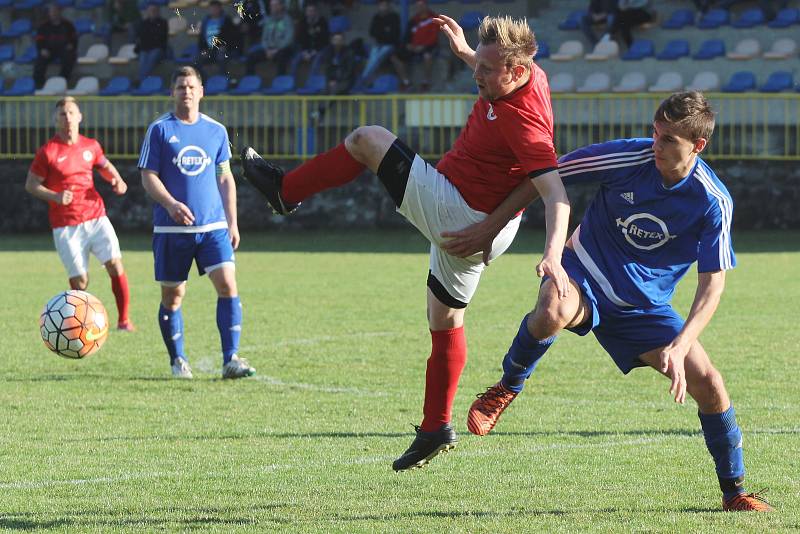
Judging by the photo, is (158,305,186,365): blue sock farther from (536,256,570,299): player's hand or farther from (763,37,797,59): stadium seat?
(763,37,797,59): stadium seat

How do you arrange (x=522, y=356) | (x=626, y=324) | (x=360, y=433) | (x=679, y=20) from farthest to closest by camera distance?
1. (x=679, y=20)
2. (x=360, y=433)
3. (x=522, y=356)
4. (x=626, y=324)

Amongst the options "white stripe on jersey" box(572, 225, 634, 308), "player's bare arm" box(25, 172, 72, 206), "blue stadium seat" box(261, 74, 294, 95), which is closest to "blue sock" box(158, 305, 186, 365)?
"player's bare arm" box(25, 172, 72, 206)

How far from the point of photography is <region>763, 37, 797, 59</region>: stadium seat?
2100 cm

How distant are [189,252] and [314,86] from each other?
13.7 m

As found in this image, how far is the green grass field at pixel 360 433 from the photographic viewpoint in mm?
5152

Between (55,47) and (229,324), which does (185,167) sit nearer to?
(229,324)

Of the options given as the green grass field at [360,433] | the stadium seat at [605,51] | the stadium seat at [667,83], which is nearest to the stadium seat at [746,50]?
the stadium seat at [667,83]

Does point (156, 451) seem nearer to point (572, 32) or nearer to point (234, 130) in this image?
point (234, 130)

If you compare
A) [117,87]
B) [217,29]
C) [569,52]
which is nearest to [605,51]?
[569,52]

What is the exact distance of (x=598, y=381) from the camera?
340 inches

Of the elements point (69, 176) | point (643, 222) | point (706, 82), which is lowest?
point (69, 176)

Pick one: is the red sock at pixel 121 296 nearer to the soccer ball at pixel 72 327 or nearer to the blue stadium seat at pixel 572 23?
the soccer ball at pixel 72 327

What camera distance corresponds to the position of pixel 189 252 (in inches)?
356

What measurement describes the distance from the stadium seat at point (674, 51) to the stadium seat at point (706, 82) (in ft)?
1.76
